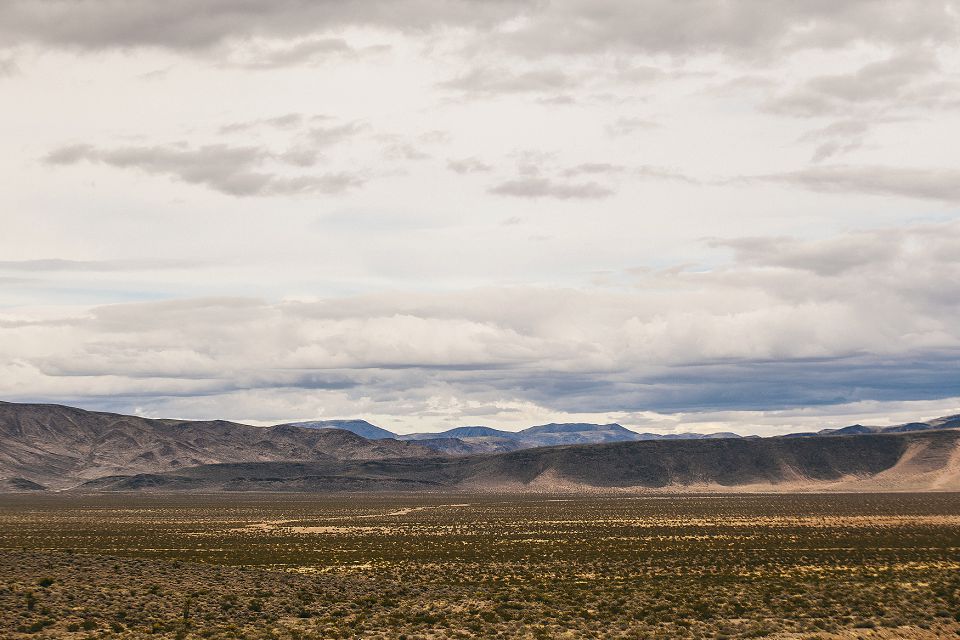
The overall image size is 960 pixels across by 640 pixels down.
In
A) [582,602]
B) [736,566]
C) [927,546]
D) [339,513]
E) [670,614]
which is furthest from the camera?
[339,513]

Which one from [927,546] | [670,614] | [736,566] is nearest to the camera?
[670,614]

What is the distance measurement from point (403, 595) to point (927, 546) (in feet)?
127

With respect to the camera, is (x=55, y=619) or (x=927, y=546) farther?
(x=927, y=546)

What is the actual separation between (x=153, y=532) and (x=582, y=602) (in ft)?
179

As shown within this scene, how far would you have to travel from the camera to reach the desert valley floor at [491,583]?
1409 inches

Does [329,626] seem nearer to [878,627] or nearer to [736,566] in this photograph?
[878,627]

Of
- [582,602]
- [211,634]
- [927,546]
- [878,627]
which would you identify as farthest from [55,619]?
[927,546]

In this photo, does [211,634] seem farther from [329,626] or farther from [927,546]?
[927,546]

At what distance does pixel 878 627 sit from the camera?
3597 centimetres

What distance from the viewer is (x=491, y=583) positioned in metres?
47.7

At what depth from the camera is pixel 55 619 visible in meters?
34.2

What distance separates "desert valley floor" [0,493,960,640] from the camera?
35.8m

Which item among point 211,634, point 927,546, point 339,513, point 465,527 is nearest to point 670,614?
point 211,634

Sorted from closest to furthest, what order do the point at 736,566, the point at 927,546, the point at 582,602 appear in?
the point at 582,602, the point at 736,566, the point at 927,546
